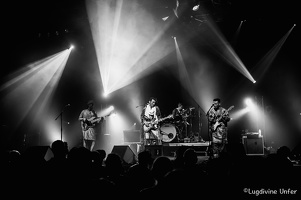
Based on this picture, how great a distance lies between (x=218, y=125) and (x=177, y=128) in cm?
442

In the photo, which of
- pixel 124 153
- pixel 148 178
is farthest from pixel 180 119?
pixel 148 178

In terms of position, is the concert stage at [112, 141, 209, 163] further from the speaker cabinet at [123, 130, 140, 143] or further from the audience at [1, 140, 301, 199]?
the audience at [1, 140, 301, 199]

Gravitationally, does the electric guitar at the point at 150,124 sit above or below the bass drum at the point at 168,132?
above

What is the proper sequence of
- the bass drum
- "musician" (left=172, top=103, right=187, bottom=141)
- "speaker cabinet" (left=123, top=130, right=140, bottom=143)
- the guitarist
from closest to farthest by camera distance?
the guitarist, "speaker cabinet" (left=123, top=130, right=140, bottom=143), the bass drum, "musician" (left=172, top=103, right=187, bottom=141)

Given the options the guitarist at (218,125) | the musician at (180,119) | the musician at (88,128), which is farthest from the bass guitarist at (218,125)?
the musician at (88,128)

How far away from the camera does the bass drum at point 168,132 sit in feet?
44.6

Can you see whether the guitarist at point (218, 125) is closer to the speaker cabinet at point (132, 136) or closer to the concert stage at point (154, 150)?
the concert stage at point (154, 150)

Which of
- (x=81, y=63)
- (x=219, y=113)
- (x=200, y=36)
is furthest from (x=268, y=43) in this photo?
(x=81, y=63)

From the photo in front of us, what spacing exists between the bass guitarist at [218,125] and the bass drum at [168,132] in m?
3.79

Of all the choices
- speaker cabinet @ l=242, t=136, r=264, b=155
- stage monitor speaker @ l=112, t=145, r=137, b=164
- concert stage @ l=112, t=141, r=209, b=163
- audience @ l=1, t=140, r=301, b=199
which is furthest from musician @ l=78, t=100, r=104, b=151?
audience @ l=1, t=140, r=301, b=199

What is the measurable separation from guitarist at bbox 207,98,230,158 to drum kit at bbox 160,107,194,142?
3.80 meters

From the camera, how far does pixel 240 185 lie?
2.97 m

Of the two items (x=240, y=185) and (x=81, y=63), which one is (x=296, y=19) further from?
(x=240, y=185)

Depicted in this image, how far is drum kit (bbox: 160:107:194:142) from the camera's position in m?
13.6
